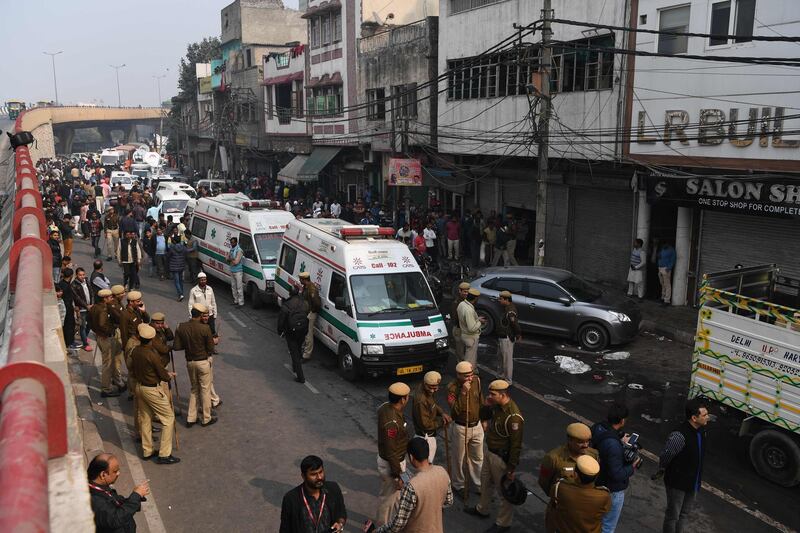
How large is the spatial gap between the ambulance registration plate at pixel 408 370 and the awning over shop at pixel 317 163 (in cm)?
2435

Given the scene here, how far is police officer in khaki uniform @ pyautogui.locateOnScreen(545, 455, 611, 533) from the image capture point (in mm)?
5242

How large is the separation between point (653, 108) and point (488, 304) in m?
6.45

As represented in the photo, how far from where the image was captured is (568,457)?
5.80 meters

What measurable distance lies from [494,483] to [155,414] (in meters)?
4.44

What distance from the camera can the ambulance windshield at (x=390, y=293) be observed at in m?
11.9

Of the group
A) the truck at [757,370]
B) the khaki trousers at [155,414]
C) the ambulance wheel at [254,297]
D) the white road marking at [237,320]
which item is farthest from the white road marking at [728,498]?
the ambulance wheel at [254,297]

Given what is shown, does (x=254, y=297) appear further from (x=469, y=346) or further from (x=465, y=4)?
(x=465, y=4)

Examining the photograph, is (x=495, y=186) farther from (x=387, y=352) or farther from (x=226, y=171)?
(x=226, y=171)

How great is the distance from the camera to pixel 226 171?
53688mm

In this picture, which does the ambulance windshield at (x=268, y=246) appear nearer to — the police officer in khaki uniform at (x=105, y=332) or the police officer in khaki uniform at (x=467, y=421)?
the police officer in khaki uniform at (x=105, y=332)

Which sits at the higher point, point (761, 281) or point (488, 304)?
point (761, 281)

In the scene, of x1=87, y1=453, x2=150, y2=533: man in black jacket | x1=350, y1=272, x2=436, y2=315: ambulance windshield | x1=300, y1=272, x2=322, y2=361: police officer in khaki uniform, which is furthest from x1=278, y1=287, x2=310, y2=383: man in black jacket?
x1=87, y1=453, x2=150, y2=533: man in black jacket

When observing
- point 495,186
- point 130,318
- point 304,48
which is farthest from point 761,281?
point 304,48

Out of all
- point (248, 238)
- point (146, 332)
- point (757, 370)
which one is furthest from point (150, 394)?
point (248, 238)
